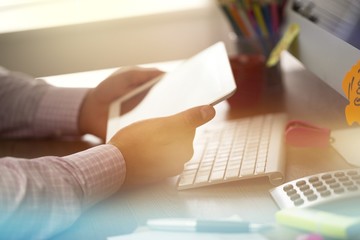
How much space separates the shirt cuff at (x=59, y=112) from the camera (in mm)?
1066

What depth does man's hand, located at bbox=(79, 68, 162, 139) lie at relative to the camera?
41.3 inches

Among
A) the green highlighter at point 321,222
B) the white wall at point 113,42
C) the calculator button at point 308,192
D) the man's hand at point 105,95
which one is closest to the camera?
the green highlighter at point 321,222

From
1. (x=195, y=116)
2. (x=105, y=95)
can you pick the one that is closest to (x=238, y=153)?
(x=195, y=116)

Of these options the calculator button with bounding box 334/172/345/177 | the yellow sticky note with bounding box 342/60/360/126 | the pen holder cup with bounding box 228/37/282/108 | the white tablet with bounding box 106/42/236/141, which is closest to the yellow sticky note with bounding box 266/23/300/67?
the pen holder cup with bounding box 228/37/282/108

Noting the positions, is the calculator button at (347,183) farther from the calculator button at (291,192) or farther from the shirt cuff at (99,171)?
the shirt cuff at (99,171)

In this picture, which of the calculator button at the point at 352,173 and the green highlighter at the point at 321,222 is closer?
the green highlighter at the point at 321,222

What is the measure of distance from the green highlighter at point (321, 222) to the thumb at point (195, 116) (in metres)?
0.17

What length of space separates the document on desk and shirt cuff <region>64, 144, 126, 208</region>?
0.09m

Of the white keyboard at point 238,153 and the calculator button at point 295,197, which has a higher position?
the calculator button at point 295,197

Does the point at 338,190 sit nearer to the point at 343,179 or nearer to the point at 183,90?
the point at 343,179

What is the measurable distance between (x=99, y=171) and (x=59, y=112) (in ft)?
1.16

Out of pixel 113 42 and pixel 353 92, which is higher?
pixel 353 92

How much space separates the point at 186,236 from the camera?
642mm

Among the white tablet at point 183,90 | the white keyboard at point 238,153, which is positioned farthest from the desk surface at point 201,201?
the white tablet at point 183,90
